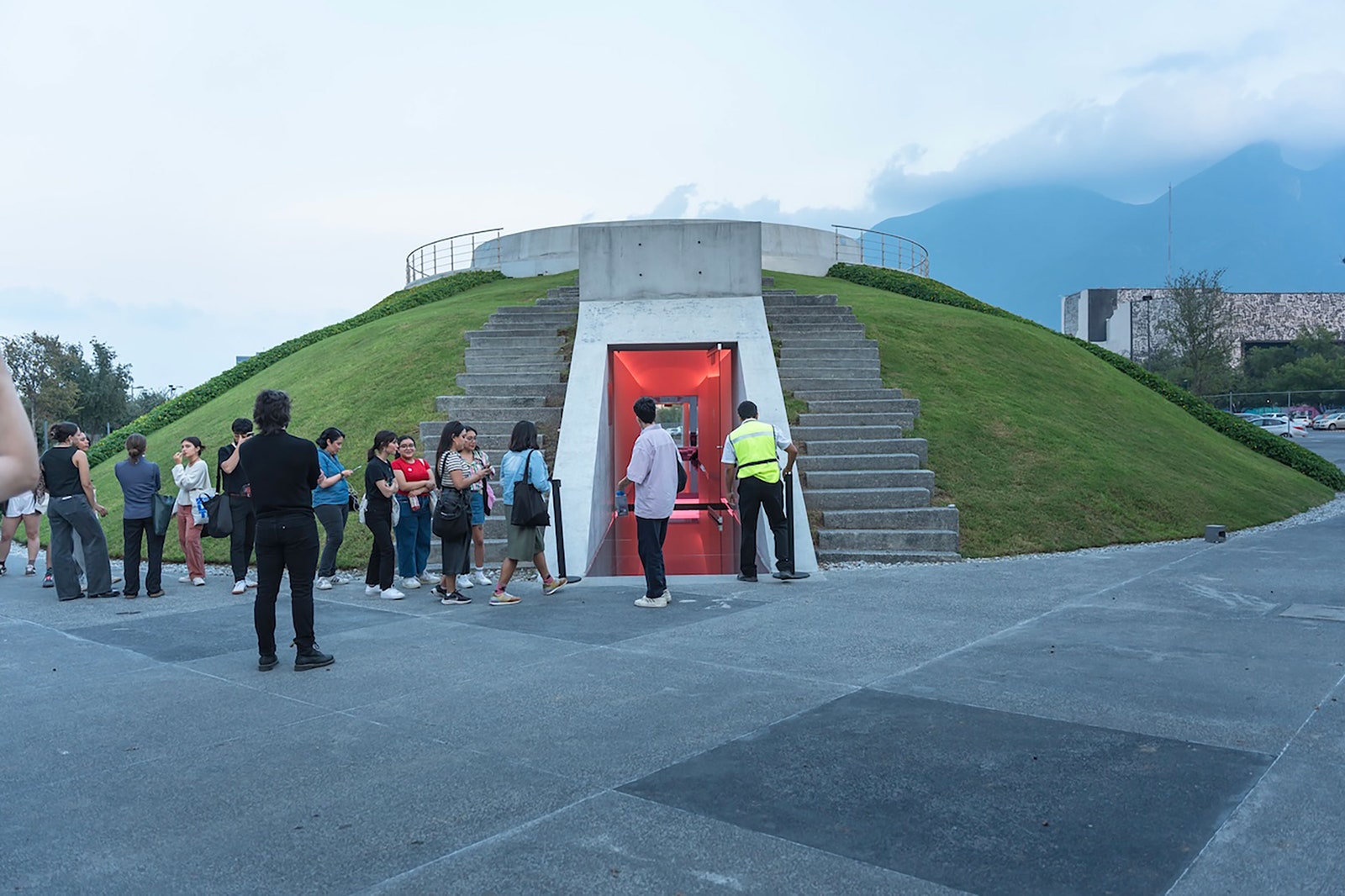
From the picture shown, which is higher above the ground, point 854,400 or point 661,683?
point 854,400

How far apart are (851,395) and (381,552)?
291 inches

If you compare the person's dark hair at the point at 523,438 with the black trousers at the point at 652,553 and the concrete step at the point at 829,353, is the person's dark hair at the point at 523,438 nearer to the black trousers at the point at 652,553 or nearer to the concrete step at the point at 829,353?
the black trousers at the point at 652,553

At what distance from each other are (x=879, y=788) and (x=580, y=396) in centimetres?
893

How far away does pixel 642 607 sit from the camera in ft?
25.7

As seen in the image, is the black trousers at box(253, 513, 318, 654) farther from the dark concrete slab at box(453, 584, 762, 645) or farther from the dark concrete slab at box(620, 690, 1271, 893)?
the dark concrete slab at box(620, 690, 1271, 893)

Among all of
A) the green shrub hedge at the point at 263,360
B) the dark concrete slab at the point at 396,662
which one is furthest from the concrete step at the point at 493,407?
the green shrub hedge at the point at 263,360

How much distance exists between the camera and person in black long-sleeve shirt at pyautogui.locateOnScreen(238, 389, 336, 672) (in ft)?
20.0

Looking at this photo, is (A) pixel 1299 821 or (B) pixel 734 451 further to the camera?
(B) pixel 734 451

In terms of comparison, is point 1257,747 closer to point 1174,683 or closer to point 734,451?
point 1174,683

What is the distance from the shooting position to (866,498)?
36.2 feet

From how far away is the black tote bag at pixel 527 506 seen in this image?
A: 8.23 m

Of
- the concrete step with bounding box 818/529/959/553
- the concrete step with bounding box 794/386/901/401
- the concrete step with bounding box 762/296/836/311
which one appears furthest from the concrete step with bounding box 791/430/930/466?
the concrete step with bounding box 762/296/836/311

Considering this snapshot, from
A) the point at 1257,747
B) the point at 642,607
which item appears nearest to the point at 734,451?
the point at 642,607

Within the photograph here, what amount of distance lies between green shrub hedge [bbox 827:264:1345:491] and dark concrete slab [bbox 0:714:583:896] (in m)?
19.0
